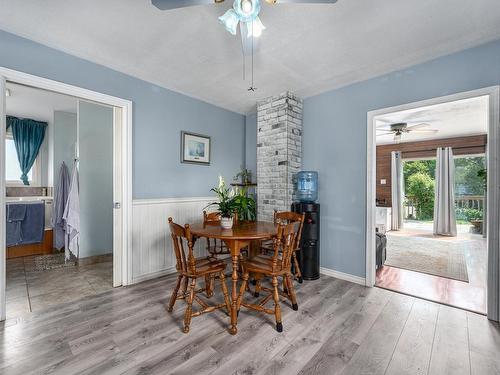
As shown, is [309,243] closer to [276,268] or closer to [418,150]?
[276,268]

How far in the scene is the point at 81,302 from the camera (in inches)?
96.3

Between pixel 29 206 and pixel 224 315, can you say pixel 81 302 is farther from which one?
pixel 29 206

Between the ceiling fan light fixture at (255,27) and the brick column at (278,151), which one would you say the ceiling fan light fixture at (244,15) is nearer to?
the ceiling fan light fixture at (255,27)

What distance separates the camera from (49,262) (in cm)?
371

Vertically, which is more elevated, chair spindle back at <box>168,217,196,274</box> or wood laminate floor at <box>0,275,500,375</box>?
chair spindle back at <box>168,217,196,274</box>

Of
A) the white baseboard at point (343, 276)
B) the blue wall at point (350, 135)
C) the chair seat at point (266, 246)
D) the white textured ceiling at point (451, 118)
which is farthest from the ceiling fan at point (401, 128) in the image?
the chair seat at point (266, 246)

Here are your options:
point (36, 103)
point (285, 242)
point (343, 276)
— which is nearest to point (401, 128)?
point (343, 276)

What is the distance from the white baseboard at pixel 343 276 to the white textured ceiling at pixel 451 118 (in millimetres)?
2266

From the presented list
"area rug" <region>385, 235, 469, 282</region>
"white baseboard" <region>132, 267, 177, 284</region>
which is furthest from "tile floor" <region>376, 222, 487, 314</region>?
"white baseboard" <region>132, 267, 177, 284</region>

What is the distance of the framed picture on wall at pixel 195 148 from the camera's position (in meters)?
3.48

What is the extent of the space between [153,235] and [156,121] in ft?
4.93

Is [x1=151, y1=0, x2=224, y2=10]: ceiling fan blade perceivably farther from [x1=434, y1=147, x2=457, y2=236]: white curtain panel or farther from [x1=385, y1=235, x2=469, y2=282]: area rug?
[x1=434, y1=147, x2=457, y2=236]: white curtain panel

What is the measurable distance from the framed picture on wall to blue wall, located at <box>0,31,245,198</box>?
3.4 inches

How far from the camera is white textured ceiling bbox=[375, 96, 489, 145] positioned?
154 inches
